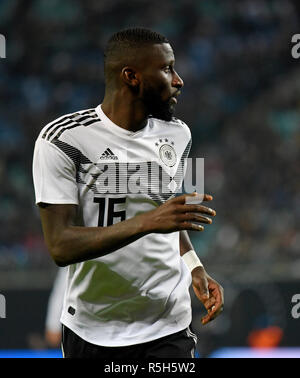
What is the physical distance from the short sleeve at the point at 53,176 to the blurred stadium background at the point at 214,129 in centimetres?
489

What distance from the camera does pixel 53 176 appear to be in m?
2.86

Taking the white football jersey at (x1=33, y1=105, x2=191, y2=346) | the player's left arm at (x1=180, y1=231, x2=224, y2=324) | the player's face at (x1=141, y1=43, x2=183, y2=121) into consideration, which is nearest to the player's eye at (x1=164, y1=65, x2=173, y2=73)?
the player's face at (x1=141, y1=43, x2=183, y2=121)

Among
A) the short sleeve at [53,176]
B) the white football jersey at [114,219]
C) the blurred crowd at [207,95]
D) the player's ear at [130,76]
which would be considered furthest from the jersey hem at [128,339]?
the blurred crowd at [207,95]

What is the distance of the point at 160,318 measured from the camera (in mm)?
3055

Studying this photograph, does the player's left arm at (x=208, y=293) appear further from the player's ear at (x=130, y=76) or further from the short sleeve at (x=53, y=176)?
the player's ear at (x=130, y=76)

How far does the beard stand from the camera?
3.07 meters

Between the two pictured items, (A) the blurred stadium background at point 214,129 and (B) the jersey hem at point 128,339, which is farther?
(A) the blurred stadium background at point 214,129

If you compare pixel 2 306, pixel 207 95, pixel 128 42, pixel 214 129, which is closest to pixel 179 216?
pixel 128 42

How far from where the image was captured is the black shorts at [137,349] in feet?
9.86

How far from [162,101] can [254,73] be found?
9.21 meters

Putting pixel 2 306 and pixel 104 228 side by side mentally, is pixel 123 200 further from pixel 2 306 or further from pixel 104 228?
pixel 2 306

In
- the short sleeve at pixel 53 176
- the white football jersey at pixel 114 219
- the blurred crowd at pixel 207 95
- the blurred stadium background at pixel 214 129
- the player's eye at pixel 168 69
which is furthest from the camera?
the blurred crowd at pixel 207 95

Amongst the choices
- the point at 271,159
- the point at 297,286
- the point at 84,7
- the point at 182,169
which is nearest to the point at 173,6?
the point at 84,7
